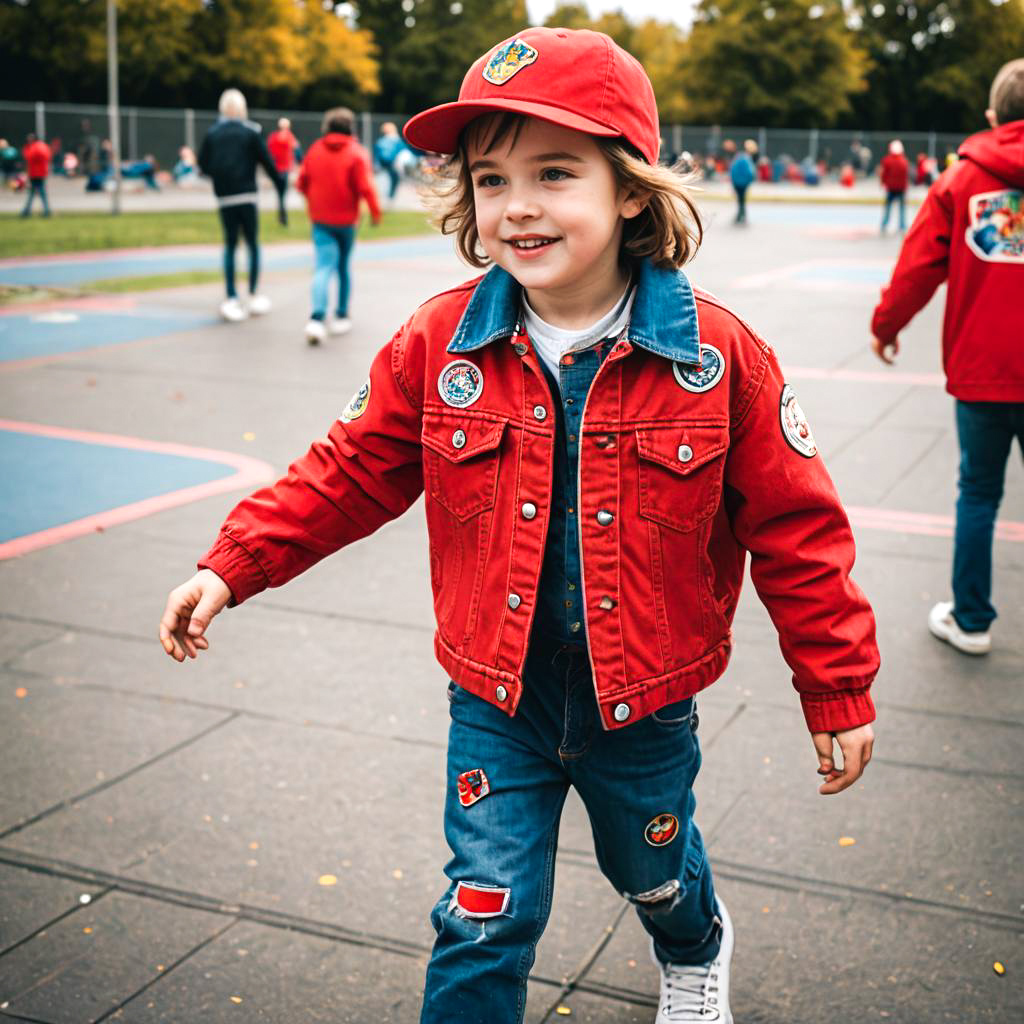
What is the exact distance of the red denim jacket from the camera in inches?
88.5

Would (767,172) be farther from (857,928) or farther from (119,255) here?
(857,928)

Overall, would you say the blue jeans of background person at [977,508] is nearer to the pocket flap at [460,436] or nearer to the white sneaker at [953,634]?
the white sneaker at [953,634]

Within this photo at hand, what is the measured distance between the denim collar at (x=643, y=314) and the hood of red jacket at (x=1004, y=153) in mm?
2409

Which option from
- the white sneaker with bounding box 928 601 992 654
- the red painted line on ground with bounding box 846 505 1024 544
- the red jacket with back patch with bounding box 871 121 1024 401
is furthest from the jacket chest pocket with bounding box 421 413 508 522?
the red painted line on ground with bounding box 846 505 1024 544

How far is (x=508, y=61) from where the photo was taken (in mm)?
2207

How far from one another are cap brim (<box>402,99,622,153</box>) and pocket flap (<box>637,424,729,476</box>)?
19.5 inches

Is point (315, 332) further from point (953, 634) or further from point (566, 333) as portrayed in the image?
point (566, 333)

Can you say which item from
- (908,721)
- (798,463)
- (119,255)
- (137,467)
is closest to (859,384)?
(137,467)

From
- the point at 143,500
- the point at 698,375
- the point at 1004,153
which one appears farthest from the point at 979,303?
the point at 143,500

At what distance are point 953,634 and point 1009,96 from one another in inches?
72.2

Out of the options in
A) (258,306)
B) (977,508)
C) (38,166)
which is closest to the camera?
(977,508)

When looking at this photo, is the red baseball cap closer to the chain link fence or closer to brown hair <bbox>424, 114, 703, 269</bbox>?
brown hair <bbox>424, 114, 703, 269</bbox>

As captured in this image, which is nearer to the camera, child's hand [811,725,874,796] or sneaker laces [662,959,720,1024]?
child's hand [811,725,874,796]

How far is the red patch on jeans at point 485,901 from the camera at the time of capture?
7.26ft
